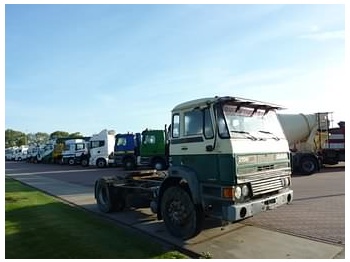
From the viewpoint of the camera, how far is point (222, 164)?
643 centimetres

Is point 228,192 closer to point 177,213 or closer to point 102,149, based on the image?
point 177,213

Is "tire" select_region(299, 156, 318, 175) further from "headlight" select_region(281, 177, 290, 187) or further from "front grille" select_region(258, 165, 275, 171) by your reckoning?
"front grille" select_region(258, 165, 275, 171)

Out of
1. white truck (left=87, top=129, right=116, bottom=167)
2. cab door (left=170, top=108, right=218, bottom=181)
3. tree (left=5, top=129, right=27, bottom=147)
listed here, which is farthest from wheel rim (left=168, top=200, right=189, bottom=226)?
tree (left=5, top=129, right=27, bottom=147)

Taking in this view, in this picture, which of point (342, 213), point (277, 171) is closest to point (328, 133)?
point (342, 213)

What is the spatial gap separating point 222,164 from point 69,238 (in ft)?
10.8

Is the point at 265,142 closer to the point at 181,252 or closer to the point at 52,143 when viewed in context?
the point at 181,252

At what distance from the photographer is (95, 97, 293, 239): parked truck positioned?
6359mm

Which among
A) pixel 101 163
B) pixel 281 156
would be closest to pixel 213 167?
pixel 281 156

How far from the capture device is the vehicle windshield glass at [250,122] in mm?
6785

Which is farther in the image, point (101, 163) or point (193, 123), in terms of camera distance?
point (101, 163)

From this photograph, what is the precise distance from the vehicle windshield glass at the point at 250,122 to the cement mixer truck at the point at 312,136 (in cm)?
1293

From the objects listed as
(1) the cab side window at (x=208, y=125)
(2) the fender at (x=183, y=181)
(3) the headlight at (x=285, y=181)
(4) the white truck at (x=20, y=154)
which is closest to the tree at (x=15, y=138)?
(4) the white truck at (x=20, y=154)

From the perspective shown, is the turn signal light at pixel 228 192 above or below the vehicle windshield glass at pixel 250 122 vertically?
below

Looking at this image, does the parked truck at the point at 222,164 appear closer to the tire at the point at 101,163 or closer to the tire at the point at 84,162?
the tire at the point at 101,163
